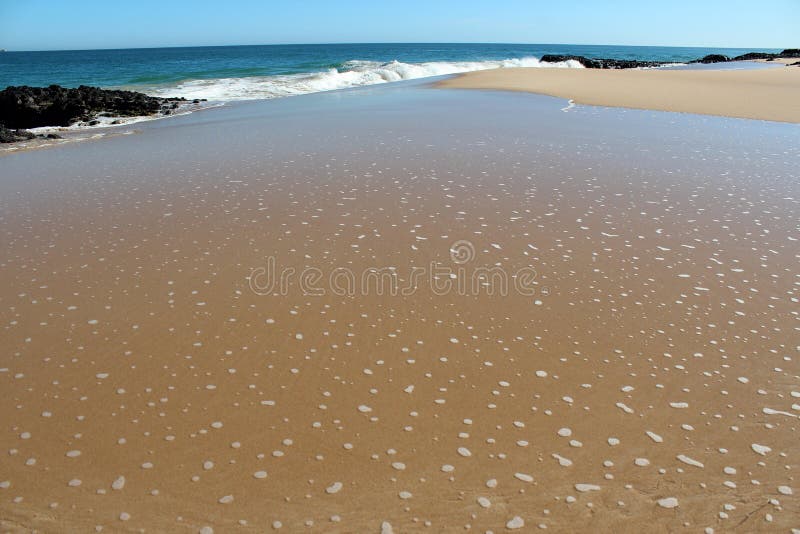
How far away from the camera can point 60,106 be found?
16.6 metres

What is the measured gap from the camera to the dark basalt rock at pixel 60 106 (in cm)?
1658

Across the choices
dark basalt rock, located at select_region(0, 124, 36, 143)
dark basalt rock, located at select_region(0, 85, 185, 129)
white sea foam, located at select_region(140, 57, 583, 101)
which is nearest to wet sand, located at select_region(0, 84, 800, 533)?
dark basalt rock, located at select_region(0, 124, 36, 143)

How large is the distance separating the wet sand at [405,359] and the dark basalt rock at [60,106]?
11499mm

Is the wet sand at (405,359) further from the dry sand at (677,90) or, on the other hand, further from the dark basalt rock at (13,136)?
the dry sand at (677,90)

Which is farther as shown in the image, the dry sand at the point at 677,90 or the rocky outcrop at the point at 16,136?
the dry sand at the point at 677,90

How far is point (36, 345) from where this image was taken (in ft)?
11.9

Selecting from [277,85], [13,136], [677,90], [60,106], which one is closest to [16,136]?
[13,136]

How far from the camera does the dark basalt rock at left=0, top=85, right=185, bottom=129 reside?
16.6 meters

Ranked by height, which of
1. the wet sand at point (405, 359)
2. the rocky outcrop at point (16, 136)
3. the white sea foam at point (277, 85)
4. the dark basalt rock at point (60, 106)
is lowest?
the wet sand at point (405, 359)

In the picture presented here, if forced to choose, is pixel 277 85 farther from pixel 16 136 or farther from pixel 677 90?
pixel 677 90

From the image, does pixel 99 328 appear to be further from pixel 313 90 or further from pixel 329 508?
pixel 313 90

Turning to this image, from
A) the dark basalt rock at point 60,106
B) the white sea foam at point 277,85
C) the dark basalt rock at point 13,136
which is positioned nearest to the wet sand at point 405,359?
the dark basalt rock at point 13,136

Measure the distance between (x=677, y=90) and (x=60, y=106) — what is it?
2087cm

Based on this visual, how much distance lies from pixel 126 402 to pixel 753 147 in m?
10.6
